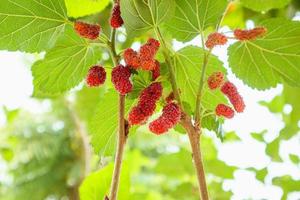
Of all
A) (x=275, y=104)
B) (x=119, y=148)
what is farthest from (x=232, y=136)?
(x=119, y=148)

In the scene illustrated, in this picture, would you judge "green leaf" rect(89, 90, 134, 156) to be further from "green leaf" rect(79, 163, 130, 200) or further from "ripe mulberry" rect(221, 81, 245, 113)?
"ripe mulberry" rect(221, 81, 245, 113)

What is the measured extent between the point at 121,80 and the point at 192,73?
6.2 inches

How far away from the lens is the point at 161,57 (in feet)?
2.24

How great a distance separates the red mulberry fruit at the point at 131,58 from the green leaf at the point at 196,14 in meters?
0.10

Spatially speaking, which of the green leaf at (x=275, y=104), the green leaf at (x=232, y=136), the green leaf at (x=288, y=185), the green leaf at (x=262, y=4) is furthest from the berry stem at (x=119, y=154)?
the green leaf at (x=232, y=136)

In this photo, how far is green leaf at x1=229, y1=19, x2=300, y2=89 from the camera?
694 mm

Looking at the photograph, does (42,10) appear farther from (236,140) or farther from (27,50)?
(236,140)

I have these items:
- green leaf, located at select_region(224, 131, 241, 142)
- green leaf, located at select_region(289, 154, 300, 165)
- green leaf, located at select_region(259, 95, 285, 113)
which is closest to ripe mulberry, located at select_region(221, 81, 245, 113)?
green leaf, located at select_region(289, 154, 300, 165)

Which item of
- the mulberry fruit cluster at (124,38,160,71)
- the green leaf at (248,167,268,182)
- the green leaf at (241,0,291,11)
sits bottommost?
the green leaf at (248,167,268,182)

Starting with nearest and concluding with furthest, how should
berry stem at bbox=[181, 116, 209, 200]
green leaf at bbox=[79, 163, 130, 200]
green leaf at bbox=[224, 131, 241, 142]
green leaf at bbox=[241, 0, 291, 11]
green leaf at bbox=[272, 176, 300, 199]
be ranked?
berry stem at bbox=[181, 116, 209, 200] → green leaf at bbox=[79, 163, 130, 200] → green leaf at bbox=[241, 0, 291, 11] → green leaf at bbox=[272, 176, 300, 199] → green leaf at bbox=[224, 131, 241, 142]

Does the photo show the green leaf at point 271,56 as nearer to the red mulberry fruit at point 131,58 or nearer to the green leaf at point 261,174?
the red mulberry fruit at point 131,58

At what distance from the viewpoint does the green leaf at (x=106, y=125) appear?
0.69 meters

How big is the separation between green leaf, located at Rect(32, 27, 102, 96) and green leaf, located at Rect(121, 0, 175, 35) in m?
0.09

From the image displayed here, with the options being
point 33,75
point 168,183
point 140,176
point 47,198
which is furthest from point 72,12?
point 47,198
